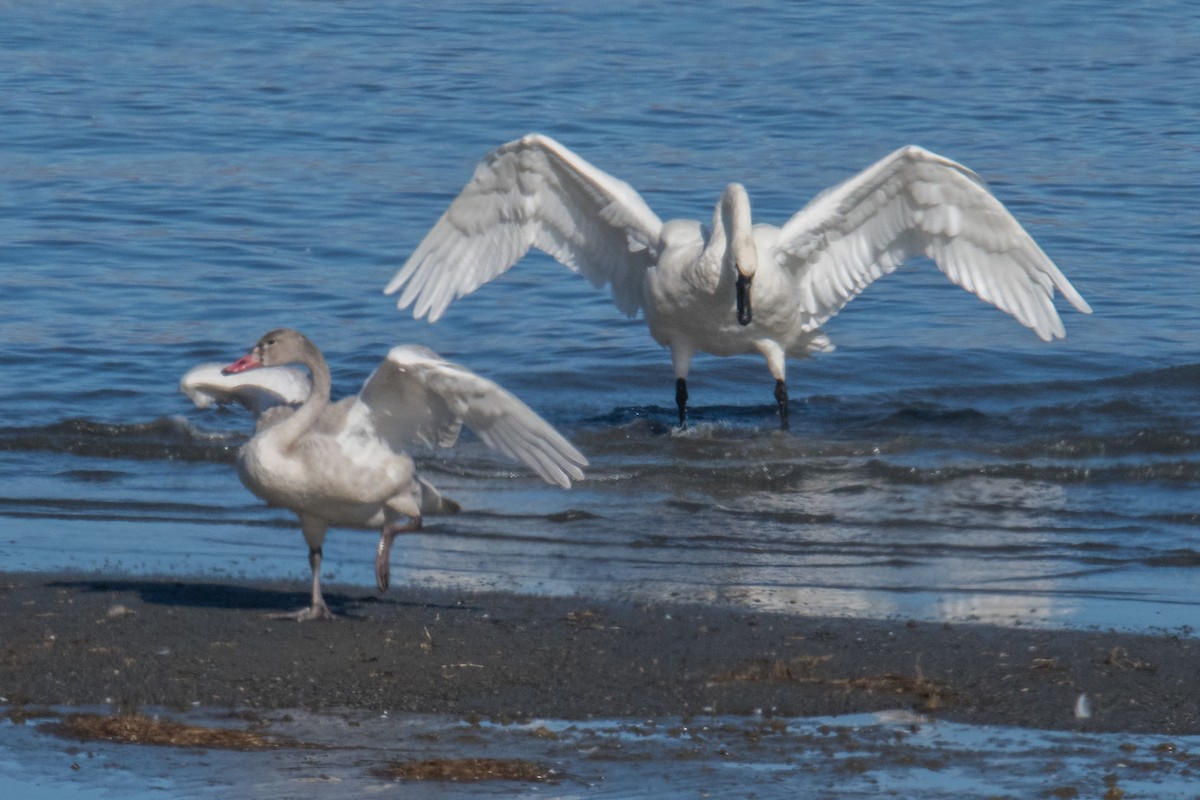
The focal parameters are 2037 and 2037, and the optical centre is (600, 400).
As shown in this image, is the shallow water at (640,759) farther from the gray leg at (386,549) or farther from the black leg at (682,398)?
the black leg at (682,398)

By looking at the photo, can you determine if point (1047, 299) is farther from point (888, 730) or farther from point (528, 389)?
point (888, 730)

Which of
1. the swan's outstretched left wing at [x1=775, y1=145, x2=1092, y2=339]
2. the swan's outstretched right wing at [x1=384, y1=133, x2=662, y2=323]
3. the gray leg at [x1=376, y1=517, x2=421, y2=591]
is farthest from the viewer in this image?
the swan's outstretched right wing at [x1=384, y1=133, x2=662, y2=323]

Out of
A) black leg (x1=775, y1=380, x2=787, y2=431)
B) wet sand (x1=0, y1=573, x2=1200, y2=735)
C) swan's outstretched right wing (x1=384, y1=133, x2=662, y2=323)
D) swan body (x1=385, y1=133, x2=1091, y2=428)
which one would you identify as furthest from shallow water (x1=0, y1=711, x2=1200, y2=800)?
black leg (x1=775, y1=380, x2=787, y2=431)

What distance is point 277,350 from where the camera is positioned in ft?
24.4

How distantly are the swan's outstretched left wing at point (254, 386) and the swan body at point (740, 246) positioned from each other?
2.73 meters

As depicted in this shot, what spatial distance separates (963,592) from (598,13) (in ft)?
60.6

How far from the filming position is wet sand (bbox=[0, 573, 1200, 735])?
6000 millimetres

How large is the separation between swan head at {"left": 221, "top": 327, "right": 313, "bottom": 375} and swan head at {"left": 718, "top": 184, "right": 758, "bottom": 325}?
12.1 ft

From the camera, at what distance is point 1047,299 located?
1103 centimetres

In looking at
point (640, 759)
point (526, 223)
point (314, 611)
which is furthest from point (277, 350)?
point (526, 223)

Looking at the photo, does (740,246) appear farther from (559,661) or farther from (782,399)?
(559,661)

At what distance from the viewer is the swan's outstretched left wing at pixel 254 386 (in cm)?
802

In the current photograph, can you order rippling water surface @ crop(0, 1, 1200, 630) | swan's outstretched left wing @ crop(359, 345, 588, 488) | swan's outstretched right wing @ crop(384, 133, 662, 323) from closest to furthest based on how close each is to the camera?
swan's outstretched left wing @ crop(359, 345, 588, 488), rippling water surface @ crop(0, 1, 1200, 630), swan's outstretched right wing @ crop(384, 133, 662, 323)

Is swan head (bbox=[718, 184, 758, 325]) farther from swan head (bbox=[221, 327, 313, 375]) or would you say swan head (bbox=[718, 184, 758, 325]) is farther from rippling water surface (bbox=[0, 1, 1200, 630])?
swan head (bbox=[221, 327, 313, 375])
